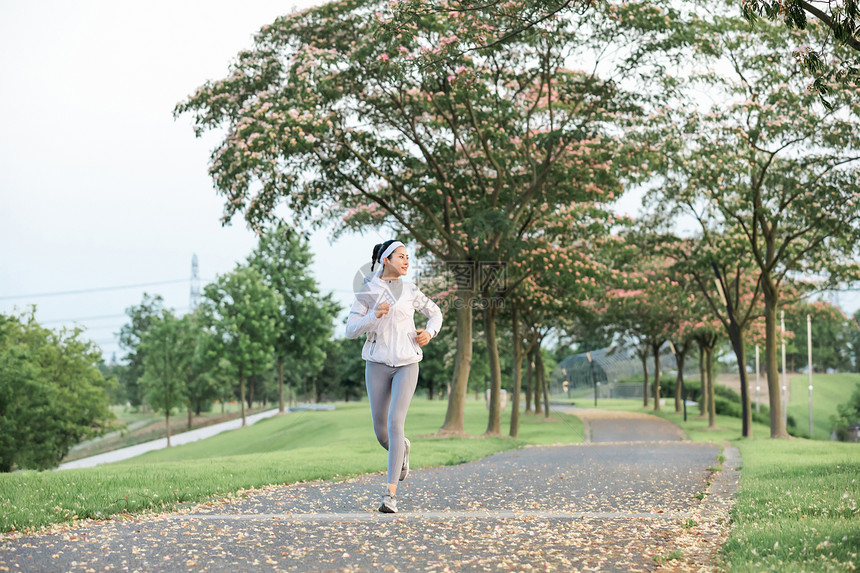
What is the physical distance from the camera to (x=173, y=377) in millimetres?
52656

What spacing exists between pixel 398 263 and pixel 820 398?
8639 cm

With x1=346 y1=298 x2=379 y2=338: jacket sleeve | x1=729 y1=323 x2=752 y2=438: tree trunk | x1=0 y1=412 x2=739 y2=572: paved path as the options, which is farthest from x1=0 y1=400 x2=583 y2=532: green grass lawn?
x1=729 y1=323 x2=752 y2=438: tree trunk

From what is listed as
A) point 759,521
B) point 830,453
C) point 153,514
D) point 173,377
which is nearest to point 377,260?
point 153,514

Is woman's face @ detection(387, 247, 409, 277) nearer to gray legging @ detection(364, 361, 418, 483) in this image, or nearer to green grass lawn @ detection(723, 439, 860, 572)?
gray legging @ detection(364, 361, 418, 483)

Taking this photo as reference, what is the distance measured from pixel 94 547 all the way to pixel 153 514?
6.29ft

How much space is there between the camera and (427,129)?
2412 centimetres

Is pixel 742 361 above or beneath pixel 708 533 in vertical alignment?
above

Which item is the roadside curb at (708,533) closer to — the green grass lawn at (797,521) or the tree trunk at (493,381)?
the green grass lawn at (797,521)

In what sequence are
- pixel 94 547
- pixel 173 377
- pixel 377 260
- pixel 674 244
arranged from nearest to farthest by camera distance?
pixel 94 547
pixel 377 260
pixel 674 244
pixel 173 377

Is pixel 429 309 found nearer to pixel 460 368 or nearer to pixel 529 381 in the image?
pixel 460 368

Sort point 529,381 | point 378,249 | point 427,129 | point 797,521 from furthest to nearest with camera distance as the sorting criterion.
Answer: point 529,381
point 427,129
point 378,249
point 797,521

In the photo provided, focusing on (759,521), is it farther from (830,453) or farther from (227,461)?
(830,453)

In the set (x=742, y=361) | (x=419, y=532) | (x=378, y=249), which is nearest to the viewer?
(x=419, y=532)

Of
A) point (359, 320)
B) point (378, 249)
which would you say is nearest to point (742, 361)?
point (378, 249)
